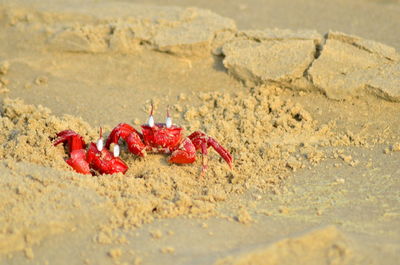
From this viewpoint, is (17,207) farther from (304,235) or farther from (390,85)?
(390,85)

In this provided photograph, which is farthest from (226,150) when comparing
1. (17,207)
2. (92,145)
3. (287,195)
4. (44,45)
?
(44,45)

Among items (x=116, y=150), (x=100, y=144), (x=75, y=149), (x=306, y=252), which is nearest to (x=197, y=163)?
(x=116, y=150)

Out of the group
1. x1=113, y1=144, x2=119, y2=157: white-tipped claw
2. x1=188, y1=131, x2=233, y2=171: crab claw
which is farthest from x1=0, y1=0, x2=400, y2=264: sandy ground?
x1=113, y1=144, x2=119, y2=157: white-tipped claw

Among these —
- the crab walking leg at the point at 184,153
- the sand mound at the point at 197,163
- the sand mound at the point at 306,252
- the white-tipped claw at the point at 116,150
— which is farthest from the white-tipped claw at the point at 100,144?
the sand mound at the point at 306,252

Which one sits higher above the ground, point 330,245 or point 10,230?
point 330,245

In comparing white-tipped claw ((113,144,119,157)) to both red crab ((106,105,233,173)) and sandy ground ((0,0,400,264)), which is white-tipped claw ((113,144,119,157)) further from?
sandy ground ((0,0,400,264))

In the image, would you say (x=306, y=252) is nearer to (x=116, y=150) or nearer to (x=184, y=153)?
(x=184, y=153)
